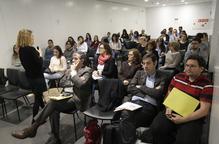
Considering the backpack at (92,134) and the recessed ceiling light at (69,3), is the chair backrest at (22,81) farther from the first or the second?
the recessed ceiling light at (69,3)

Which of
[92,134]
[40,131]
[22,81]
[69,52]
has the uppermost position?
[69,52]

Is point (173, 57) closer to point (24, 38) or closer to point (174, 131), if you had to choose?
point (174, 131)

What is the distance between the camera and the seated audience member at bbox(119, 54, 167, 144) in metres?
2.45

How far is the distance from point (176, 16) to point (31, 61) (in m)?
13.6

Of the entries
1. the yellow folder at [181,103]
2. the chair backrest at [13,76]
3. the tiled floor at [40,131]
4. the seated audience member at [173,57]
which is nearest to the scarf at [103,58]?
the tiled floor at [40,131]

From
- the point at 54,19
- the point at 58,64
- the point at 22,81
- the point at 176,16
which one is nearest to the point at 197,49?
the point at 58,64

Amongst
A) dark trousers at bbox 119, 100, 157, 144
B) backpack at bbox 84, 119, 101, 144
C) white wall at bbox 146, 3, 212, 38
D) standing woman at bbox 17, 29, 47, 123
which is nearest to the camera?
dark trousers at bbox 119, 100, 157, 144

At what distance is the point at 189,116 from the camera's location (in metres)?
2.20

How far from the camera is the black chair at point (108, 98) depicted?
9.44 feet

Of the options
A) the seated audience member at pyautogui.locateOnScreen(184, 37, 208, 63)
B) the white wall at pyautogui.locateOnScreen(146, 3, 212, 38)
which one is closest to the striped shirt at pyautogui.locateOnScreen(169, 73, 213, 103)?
the seated audience member at pyautogui.locateOnScreen(184, 37, 208, 63)

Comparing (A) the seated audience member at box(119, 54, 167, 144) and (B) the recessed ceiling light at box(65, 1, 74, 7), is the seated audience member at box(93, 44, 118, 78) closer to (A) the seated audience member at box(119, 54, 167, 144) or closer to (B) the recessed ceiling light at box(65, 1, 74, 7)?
(A) the seated audience member at box(119, 54, 167, 144)

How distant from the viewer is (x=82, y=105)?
3102mm

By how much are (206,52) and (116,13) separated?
7.76 metres

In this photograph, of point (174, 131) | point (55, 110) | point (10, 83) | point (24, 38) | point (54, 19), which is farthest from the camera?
point (54, 19)
